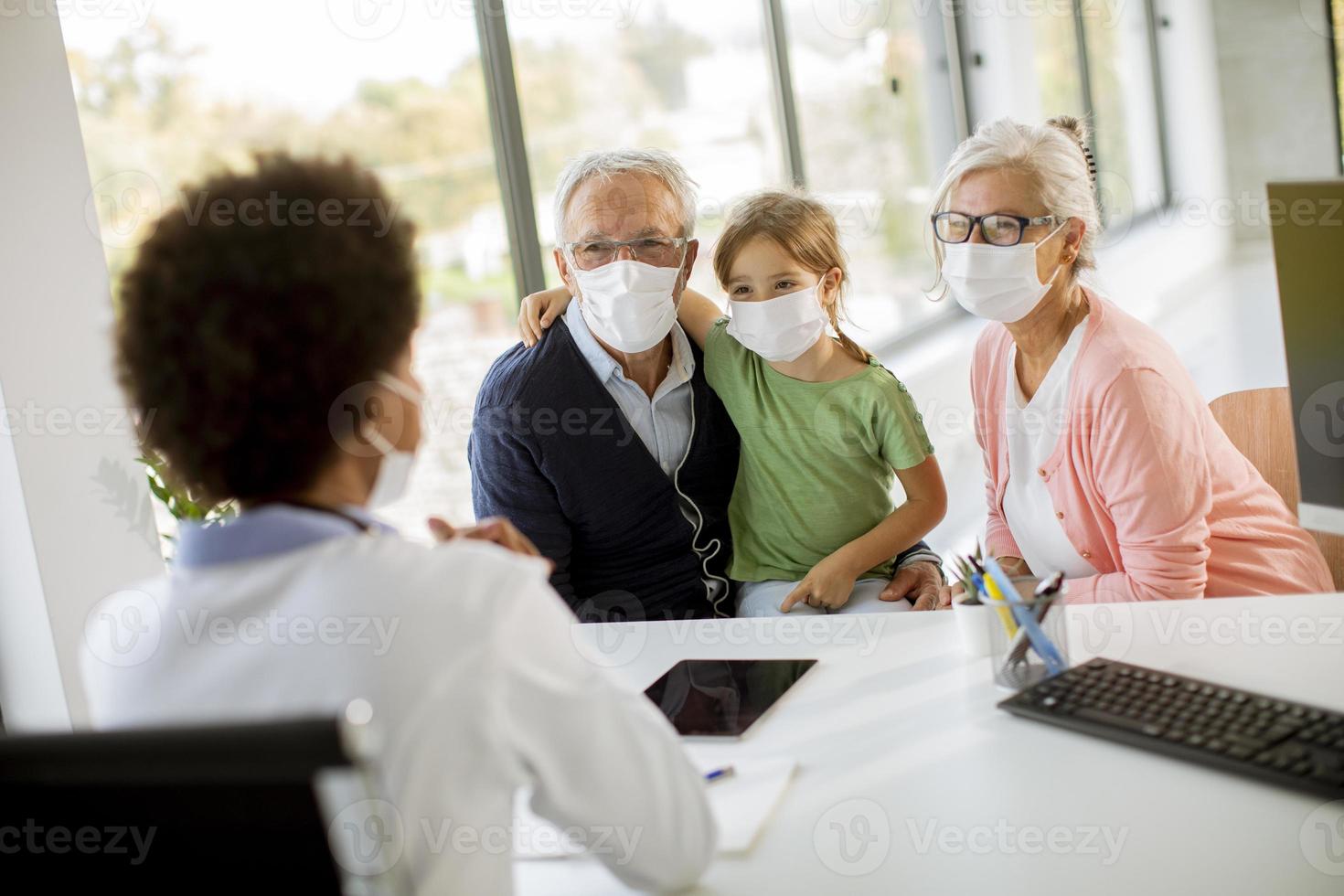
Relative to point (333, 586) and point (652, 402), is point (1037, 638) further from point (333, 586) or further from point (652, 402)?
point (652, 402)

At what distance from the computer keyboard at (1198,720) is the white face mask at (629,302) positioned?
3.27 feet

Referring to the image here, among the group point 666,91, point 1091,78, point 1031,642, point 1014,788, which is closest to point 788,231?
point 1031,642

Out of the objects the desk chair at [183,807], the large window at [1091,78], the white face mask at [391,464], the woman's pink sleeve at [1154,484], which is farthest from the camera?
the large window at [1091,78]

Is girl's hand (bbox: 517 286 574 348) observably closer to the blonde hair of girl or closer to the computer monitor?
the blonde hair of girl

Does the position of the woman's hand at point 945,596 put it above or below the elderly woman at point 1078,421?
below

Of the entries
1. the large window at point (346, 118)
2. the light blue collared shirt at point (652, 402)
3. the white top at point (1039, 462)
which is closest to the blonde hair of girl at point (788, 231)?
the light blue collared shirt at point (652, 402)

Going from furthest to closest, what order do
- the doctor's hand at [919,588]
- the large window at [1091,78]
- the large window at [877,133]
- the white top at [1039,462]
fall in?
the large window at [1091,78]
the large window at [877,133]
the doctor's hand at [919,588]
the white top at [1039,462]

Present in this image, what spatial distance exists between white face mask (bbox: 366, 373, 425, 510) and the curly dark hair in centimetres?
4

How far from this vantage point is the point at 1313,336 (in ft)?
3.87

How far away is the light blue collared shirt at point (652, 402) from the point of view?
6.89ft

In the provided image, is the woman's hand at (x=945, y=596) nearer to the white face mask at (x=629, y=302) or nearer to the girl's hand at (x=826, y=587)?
the girl's hand at (x=826, y=587)

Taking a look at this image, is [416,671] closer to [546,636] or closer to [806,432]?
[546,636]

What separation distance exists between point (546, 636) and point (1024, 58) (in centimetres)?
584

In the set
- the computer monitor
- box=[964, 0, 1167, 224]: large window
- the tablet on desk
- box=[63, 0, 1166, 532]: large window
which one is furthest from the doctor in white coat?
box=[964, 0, 1167, 224]: large window
